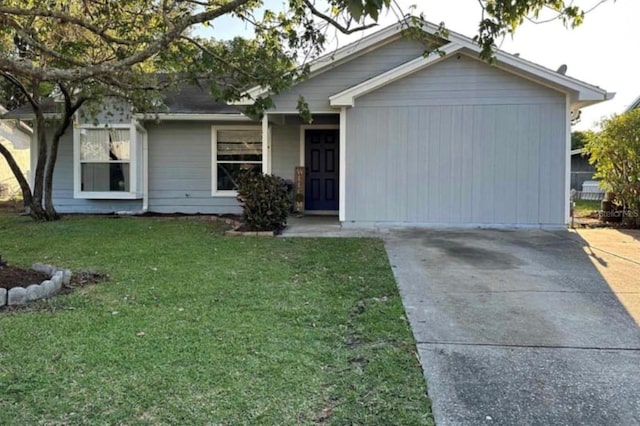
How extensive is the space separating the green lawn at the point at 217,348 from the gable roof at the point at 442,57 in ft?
12.7

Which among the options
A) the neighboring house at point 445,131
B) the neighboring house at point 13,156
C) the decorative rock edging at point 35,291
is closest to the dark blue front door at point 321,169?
the neighboring house at point 445,131

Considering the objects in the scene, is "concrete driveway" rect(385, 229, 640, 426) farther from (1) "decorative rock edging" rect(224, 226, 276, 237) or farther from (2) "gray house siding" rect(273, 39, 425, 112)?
(2) "gray house siding" rect(273, 39, 425, 112)

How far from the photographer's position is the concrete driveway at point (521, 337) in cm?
278

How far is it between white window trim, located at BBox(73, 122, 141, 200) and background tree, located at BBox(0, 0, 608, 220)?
2.04m

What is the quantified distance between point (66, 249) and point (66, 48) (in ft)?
10.1

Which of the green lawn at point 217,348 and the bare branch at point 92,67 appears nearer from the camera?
the green lawn at point 217,348

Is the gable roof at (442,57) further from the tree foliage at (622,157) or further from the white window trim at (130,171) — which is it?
the white window trim at (130,171)

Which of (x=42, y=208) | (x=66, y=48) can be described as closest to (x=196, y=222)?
(x=42, y=208)

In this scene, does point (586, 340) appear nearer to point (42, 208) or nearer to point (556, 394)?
point (556, 394)

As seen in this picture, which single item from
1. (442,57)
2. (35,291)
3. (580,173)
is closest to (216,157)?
(442,57)

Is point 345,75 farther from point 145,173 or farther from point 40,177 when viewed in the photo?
point 40,177

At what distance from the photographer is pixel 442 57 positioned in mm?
8414

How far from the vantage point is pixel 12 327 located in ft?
12.8

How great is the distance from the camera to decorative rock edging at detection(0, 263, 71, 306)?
4.51 meters
